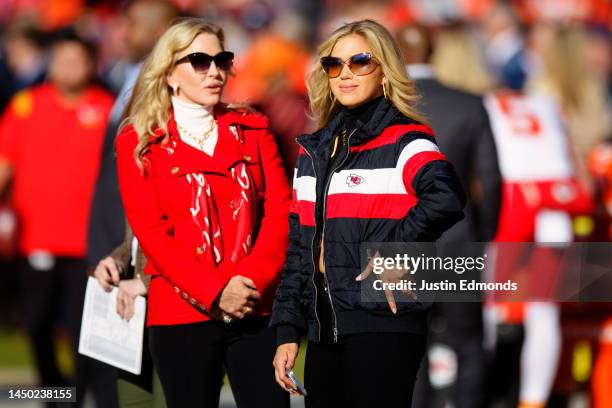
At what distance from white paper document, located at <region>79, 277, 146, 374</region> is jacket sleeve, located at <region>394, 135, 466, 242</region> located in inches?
52.9

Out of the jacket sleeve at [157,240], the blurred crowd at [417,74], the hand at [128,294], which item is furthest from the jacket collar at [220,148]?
the hand at [128,294]

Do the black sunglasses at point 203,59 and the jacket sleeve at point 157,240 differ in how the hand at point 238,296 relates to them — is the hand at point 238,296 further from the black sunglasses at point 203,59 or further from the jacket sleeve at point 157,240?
the black sunglasses at point 203,59

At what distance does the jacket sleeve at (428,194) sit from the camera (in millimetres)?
4633

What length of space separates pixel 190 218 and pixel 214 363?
543 millimetres

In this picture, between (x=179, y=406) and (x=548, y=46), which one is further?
(x=548, y=46)

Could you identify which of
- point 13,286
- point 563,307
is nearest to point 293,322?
point 563,307

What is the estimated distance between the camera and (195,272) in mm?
5172

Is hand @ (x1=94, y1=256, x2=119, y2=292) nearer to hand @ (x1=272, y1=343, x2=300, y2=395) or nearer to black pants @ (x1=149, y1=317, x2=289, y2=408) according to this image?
black pants @ (x1=149, y1=317, x2=289, y2=408)

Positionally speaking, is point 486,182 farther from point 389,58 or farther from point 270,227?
point 389,58

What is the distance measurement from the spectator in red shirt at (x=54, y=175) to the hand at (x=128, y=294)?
2.58 metres

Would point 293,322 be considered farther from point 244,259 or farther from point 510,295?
point 510,295

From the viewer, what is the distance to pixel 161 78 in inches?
217

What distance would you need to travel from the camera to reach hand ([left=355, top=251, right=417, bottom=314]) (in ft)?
15.3

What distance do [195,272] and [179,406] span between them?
506mm
